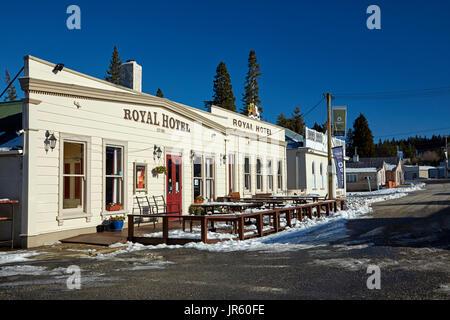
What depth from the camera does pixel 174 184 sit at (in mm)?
15688

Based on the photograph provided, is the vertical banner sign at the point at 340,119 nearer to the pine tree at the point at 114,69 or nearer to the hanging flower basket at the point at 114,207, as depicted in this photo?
the hanging flower basket at the point at 114,207

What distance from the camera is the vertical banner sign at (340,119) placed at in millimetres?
23953

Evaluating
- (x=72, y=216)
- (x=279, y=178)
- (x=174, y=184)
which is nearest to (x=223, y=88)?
(x=279, y=178)

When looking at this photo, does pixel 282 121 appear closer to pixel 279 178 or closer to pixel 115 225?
pixel 279 178

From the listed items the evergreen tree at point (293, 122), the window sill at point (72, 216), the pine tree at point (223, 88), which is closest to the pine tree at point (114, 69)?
the pine tree at point (223, 88)

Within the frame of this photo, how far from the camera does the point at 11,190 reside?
10.5 m

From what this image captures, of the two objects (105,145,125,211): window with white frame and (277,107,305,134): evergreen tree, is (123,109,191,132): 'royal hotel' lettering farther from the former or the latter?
(277,107,305,134): evergreen tree

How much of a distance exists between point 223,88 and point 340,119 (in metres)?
31.7

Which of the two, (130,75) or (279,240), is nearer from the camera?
(279,240)

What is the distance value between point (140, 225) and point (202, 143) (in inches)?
207

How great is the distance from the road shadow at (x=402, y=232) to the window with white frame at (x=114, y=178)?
Answer: 21.7 ft

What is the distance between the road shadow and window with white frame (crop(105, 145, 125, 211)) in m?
6.60

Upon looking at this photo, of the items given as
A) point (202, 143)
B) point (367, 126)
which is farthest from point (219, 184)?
point (367, 126)
